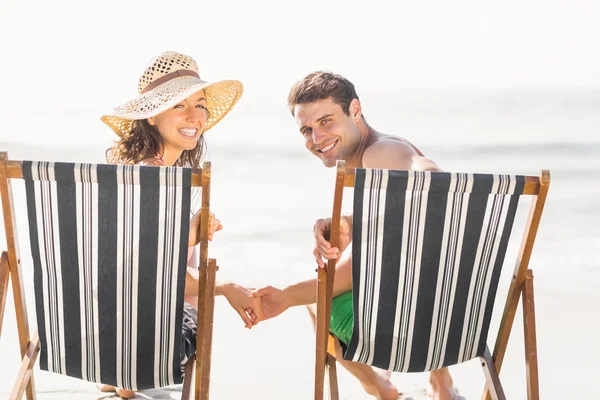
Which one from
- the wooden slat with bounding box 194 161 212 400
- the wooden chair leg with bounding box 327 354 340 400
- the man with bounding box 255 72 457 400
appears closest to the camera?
the wooden slat with bounding box 194 161 212 400

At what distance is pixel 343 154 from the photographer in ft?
12.7

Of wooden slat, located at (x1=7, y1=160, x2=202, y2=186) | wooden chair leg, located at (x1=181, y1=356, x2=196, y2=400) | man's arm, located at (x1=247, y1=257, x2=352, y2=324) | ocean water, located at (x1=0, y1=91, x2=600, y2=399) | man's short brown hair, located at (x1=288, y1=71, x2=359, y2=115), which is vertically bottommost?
ocean water, located at (x1=0, y1=91, x2=600, y2=399)

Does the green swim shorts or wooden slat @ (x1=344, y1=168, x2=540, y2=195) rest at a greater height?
wooden slat @ (x1=344, y1=168, x2=540, y2=195)

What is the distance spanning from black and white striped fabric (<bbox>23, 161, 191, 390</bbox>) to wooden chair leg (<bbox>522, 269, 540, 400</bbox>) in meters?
1.09

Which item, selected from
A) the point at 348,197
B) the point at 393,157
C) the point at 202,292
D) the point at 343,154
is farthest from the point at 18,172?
the point at 348,197

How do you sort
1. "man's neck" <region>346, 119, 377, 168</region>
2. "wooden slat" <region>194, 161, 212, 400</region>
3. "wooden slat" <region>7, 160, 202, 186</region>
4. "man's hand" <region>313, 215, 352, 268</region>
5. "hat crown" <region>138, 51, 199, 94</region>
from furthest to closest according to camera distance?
"man's neck" <region>346, 119, 377, 168</region> < "hat crown" <region>138, 51, 199, 94</region> < "man's hand" <region>313, 215, 352, 268</region> < "wooden slat" <region>194, 161, 212, 400</region> < "wooden slat" <region>7, 160, 202, 186</region>

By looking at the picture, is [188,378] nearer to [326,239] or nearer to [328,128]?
[326,239]

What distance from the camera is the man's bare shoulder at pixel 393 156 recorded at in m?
3.26

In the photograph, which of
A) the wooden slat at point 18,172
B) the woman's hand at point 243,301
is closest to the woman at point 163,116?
the woman's hand at point 243,301

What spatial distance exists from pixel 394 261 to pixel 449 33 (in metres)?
16.1

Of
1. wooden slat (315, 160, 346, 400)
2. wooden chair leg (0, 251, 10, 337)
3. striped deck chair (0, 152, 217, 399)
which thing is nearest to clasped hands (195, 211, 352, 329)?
wooden slat (315, 160, 346, 400)

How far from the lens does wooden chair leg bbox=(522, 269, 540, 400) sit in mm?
2752

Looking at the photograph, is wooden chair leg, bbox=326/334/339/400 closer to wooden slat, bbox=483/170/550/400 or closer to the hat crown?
wooden slat, bbox=483/170/550/400

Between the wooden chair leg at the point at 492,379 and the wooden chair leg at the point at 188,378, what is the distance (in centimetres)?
97
